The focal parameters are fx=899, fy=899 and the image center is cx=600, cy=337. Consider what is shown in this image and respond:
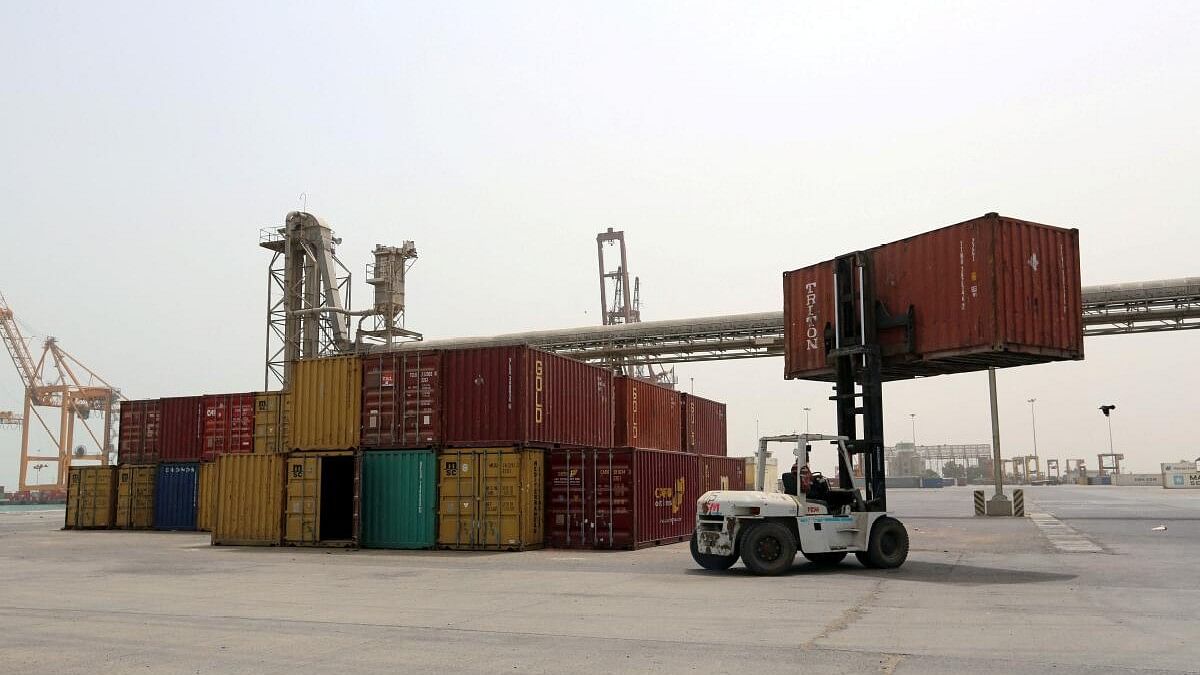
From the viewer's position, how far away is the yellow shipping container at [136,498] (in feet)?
128

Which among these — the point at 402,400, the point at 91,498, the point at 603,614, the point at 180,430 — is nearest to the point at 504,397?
the point at 402,400

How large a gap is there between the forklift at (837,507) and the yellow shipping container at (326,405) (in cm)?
1263

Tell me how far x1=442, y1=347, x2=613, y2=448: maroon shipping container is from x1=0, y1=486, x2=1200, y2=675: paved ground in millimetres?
3954

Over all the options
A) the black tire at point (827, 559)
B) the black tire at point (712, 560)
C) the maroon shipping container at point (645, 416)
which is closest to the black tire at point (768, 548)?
the black tire at point (712, 560)

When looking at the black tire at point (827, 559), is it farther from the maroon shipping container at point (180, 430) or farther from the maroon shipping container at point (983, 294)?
the maroon shipping container at point (180, 430)

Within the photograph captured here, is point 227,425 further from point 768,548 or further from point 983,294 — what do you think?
point 983,294

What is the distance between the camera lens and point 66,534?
36.8 metres

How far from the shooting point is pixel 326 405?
27422 mm

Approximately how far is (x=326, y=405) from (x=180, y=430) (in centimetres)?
1516

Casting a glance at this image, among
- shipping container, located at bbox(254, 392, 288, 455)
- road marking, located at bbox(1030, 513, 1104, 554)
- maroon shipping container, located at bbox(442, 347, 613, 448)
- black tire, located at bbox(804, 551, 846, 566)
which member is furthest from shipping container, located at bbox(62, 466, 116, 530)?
road marking, located at bbox(1030, 513, 1104, 554)

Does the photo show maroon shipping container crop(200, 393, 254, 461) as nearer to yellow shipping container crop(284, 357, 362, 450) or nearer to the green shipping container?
yellow shipping container crop(284, 357, 362, 450)

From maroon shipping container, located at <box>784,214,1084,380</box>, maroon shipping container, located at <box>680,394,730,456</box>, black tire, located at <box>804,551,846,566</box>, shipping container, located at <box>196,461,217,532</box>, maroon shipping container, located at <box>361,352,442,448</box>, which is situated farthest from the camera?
shipping container, located at <box>196,461,217,532</box>

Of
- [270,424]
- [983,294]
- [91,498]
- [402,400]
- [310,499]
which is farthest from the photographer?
[91,498]

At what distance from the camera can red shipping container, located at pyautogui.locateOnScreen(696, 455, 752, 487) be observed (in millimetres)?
31672
